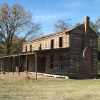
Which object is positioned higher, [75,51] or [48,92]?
[75,51]

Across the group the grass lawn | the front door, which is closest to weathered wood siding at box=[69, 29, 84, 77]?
the front door

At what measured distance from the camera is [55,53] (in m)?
34.4

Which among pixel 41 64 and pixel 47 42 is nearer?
pixel 47 42

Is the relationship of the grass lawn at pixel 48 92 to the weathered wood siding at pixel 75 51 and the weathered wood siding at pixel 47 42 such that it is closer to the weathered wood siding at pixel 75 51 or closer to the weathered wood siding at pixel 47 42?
the weathered wood siding at pixel 75 51

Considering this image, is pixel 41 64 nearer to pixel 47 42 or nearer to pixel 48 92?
pixel 47 42

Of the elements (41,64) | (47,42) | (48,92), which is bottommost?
(48,92)

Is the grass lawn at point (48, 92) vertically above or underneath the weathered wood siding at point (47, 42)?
underneath

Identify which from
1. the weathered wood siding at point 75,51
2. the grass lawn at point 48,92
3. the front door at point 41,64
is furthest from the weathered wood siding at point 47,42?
the grass lawn at point 48,92

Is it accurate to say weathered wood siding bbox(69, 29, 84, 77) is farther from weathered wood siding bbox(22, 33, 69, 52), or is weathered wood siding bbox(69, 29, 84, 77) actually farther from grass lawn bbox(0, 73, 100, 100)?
grass lawn bbox(0, 73, 100, 100)

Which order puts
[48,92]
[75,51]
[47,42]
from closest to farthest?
[48,92]
[75,51]
[47,42]

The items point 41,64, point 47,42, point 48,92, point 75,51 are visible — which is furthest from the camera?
point 41,64

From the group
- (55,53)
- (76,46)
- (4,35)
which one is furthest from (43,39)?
(4,35)

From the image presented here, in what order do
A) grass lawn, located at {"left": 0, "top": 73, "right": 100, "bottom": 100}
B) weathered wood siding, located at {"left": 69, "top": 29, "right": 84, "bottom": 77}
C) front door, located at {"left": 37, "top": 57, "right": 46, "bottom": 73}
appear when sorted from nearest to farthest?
1. grass lawn, located at {"left": 0, "top": 73, "right": 100, "bottom": 100}
2. weathered wood siding, located at {"left": 69, "top": 29, "right": 84, "bottom": 77}
3. front door, located at {"left": 37, "top": 57, "right": 46, "bottom": 73}

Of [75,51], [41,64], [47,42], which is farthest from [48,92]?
[41,64]
